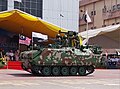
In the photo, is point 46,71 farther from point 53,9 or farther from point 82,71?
point 53,9

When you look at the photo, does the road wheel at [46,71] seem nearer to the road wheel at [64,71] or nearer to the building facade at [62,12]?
the road wheel at [64,71]

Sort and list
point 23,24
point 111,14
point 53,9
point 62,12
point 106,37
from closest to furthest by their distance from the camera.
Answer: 1. point 23,24
2. point 106,37
3. point 53,9
4. point 62,12
5. point 111,14

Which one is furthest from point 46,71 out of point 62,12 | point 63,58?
point 62,12

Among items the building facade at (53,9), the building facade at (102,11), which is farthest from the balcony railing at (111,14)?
the building facade at (53,9)

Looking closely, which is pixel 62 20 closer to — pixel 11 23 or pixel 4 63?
pixel 11 23

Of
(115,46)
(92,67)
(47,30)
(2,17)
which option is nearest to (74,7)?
(115,46)

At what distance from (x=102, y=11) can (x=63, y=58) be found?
47768 millimetres

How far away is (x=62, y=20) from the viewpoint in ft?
187

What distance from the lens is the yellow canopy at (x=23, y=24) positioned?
37.9 m

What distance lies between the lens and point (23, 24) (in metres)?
42.1

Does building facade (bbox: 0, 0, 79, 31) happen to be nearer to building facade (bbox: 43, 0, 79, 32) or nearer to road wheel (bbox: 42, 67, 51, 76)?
building facade (bbox: 43, 0, 79, 32)

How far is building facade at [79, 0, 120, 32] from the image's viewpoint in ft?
234

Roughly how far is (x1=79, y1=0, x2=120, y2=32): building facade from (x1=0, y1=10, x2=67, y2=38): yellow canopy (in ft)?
91.7

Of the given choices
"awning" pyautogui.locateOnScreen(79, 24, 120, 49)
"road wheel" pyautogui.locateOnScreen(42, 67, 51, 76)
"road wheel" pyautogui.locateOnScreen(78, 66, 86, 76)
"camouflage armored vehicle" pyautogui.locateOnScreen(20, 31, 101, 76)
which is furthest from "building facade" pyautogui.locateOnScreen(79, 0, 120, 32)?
"road wheel" pyautogui.locateOnScreen(42, 67, 51, 76)
